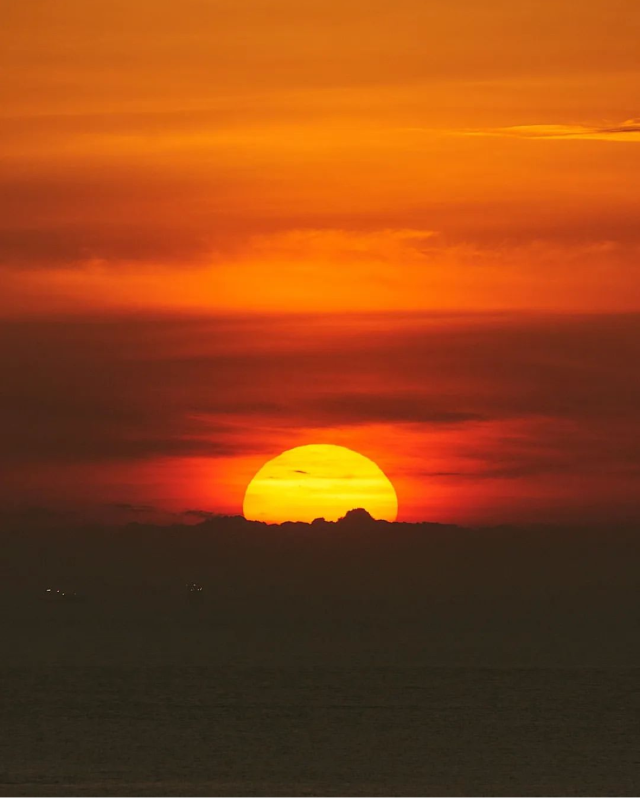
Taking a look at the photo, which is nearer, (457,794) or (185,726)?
(457,794)

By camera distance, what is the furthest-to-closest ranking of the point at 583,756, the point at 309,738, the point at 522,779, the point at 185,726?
the point at 185,726 → the point at 309,738 → the point at 583,756 → the point at 522,779

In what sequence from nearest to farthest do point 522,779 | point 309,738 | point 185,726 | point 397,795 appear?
point 397,795, point 522,779, point 309,738, point 185,726

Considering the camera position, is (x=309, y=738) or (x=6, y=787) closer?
(x=6, y=787)

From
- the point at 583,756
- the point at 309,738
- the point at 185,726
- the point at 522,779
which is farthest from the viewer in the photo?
the point at 185,726

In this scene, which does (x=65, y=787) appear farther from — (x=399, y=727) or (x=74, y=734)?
A: (x=399, y=727)

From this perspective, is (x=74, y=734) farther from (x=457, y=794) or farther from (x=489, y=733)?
(x=457, y=794)

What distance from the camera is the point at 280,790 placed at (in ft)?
327

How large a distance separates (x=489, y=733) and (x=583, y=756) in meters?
31.9

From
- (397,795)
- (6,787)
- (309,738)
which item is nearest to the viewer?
(6,787)

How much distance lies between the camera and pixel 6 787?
89.1m

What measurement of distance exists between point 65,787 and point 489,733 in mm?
89187

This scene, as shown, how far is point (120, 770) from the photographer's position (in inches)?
4663

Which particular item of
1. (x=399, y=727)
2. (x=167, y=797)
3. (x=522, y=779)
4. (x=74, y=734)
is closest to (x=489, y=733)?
(x=399, y=727)

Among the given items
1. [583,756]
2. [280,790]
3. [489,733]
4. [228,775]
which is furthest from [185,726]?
[280,790]
